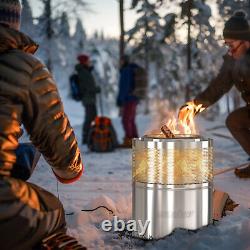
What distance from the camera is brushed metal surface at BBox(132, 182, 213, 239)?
309 cm

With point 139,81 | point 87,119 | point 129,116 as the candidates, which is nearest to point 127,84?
point 139,81

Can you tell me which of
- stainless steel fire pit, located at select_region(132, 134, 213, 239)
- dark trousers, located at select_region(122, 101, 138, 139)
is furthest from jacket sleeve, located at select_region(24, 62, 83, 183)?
dark trousers, located at select_region(122, 101, 138, 139)

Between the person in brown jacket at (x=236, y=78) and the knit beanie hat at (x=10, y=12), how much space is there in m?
3.75

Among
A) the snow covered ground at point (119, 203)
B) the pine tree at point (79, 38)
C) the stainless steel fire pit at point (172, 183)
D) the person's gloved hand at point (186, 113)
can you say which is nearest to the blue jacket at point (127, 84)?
the snow covered ground at point (119, 203)

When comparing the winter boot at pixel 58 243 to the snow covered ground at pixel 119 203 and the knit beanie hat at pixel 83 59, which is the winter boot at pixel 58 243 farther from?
the knit beanie hat at pixel 83 59

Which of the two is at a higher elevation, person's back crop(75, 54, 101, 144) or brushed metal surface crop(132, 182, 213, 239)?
person's back crop(75, 54, 101, 144)

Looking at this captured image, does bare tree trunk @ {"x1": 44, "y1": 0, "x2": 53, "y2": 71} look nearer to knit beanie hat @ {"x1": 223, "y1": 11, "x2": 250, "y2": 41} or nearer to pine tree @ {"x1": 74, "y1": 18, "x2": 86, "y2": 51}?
knit beanie hat @ {"x1": 223, "y1": 11, "x2": 250, "y2": 41}

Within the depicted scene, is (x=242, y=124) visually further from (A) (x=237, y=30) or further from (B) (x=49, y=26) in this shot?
(B) (x=49, y=26)

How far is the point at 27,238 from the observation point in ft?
7.15

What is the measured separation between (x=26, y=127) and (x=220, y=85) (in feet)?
14.1

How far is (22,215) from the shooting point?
2.14 metres

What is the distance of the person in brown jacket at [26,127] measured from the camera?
210 centimetres

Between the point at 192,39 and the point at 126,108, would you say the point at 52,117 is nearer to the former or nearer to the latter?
the point at 126,108

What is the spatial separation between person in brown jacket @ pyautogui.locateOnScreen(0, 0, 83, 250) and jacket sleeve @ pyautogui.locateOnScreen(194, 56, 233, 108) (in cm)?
390
